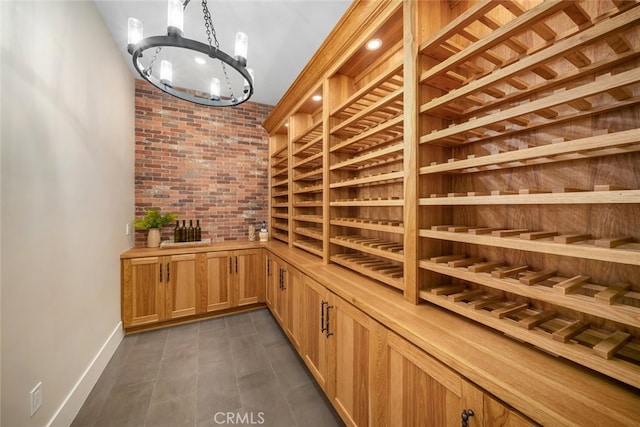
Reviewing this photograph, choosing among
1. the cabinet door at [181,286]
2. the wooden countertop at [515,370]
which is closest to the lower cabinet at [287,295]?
the cabinet door at [181,286]

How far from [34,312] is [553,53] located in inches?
102

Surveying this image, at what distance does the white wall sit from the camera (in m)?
1.17

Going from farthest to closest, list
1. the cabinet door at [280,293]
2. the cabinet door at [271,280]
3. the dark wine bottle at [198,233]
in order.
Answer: the dark wine bottle at [198,233] < the cabinet door at [271,280] < the cabinet door at [280,293]

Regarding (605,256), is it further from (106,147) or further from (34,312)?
(106,147)

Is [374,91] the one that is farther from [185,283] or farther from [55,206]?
[185,283]

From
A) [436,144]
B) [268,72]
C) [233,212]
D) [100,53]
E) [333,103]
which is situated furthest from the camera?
[233,212]

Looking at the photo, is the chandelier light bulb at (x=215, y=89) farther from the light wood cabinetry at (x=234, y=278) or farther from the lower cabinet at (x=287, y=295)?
the light wood cabinetry at (x=234, y=278)

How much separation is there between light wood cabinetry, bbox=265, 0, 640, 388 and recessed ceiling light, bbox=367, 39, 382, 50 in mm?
29

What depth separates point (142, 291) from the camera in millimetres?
2729

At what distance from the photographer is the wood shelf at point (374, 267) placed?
1361 mm

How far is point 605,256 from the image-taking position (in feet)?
2.04

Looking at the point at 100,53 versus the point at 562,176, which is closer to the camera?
the point at 562,176

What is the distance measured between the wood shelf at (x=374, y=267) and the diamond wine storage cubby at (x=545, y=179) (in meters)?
0.21

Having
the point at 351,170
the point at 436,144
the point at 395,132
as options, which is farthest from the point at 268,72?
the point at 436,144
